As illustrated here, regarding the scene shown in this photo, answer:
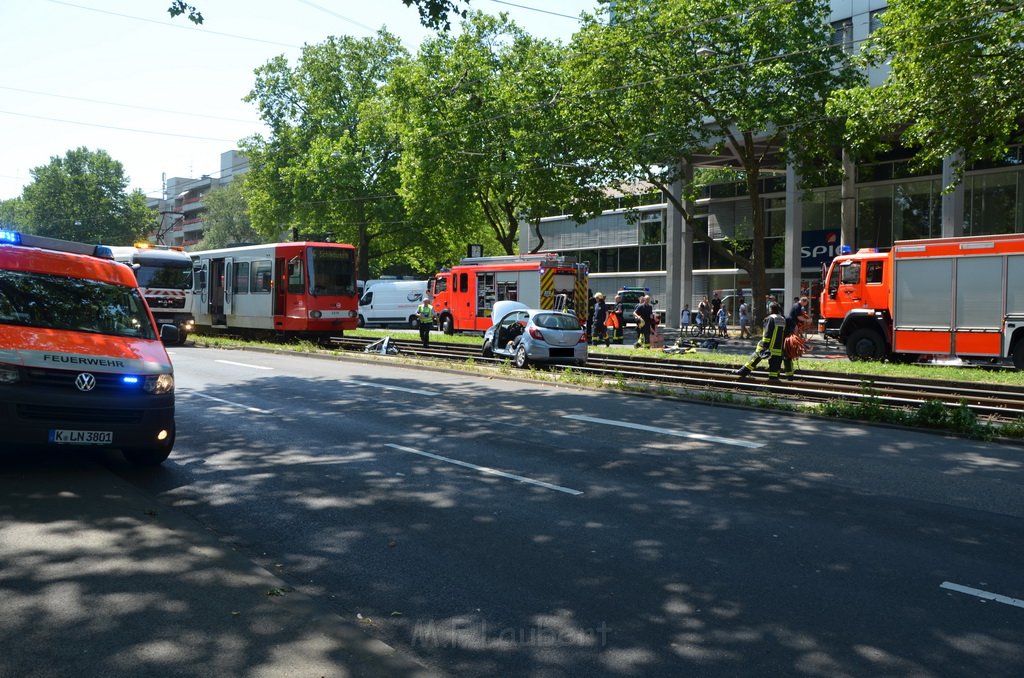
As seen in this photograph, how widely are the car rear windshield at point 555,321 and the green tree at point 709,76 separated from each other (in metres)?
10.8

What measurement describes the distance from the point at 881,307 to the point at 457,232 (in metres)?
31.4

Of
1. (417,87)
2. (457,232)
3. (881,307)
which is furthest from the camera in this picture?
(457,232)

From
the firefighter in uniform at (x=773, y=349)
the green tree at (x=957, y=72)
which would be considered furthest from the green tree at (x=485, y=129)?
the firefighter in uniform at (x=773, y=349)

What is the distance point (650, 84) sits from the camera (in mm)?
28906

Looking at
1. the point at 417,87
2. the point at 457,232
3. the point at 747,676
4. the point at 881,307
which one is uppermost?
the point at 417,87

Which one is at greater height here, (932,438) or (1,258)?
(1,258)

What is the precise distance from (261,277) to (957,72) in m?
21.4

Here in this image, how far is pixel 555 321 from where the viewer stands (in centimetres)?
2084

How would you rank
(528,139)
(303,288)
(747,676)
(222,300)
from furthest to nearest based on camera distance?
(528,139)
(222,300)
(303,288)
(747,676)

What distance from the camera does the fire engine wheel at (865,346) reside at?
856 inches

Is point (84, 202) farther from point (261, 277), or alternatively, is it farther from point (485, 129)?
point (261, 277)

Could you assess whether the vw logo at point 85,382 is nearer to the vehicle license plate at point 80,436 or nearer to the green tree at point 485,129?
the vehicle license plate at point 80,436

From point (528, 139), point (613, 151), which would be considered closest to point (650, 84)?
point (613, 151)

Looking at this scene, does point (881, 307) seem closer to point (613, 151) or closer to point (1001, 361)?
point (1001, 361)
